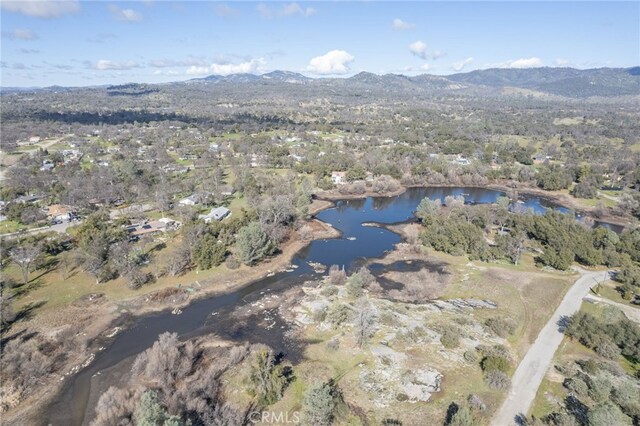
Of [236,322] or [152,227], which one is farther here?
[152,227]

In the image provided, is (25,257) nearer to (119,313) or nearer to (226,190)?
(119,313)

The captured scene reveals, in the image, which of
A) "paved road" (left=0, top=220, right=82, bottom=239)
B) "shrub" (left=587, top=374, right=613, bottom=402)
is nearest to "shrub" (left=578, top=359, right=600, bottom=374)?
"shrub" (left=587, top=374, right=613, bottom=402)

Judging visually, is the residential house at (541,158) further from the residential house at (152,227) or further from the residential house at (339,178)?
the residential house at (152,227)

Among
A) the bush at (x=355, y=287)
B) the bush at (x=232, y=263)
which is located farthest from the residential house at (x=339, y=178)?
the bush at (x=355, y=287)

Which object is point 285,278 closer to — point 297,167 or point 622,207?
point 297,167

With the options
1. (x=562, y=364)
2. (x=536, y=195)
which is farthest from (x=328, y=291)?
(x=536, y=195)

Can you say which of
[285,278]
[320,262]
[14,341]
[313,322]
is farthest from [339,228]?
[14,341]

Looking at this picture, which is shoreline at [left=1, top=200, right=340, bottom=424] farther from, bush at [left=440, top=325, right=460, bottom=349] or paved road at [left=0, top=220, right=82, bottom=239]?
paved road at [left=0, top=220, right=82, bottom=239]
